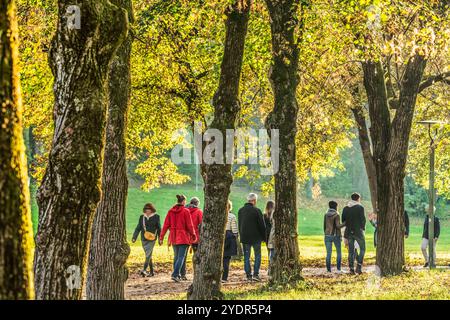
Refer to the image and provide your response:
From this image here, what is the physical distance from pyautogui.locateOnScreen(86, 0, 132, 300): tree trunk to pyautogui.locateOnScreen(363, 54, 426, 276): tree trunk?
8.81 meters

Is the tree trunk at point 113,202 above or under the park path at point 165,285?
Result: above

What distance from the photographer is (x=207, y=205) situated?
44.4 ft

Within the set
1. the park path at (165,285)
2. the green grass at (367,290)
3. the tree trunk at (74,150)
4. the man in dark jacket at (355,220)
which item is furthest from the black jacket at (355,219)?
the tree trunk at (74,150)

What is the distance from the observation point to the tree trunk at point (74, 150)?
23.5 ft

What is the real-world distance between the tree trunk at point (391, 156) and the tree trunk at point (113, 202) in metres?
8.81

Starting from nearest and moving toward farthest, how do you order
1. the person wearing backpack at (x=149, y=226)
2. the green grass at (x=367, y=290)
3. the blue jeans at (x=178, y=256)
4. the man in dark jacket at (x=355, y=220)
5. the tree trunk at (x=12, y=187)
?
1. the tree trunk at (x=12, y=187)
2. the green grass at (x=367, y=290)
3. the blue jeans at (x=178, y=256)
4. the man in dark jacket at (x=355, y=220)
5. the person wearing backpack at (x=149, y=226)

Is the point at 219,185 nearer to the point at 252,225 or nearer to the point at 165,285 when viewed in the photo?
the point at 252,225

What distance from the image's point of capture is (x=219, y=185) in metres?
13.5

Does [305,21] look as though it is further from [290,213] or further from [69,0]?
[69,0]

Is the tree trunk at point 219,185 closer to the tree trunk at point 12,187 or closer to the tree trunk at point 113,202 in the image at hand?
the tree trunk at point 113,202
